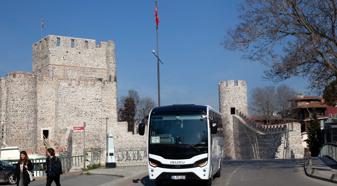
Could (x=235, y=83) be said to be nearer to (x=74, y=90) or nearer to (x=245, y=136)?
(x=245, y=136)

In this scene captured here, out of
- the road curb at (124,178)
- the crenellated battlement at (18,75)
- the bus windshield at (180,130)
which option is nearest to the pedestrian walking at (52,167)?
the bus windshield at (180,130)

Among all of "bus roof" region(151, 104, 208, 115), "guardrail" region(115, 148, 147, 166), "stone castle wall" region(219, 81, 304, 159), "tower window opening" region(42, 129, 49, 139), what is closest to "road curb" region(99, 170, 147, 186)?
"bus roof" region(151, 104, 208, 115)

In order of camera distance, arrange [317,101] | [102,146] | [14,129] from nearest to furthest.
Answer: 1. [14,129]
2. [102,146]
3. [317,101]

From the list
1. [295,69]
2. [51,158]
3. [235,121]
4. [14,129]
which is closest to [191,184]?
[51,158]

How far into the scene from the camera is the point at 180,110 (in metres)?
16.5

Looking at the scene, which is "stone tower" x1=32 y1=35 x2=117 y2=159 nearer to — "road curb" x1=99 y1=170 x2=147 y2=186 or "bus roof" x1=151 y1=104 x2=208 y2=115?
"road curb" x1=99 y1=170 x2=147 y2=186

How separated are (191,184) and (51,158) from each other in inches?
218

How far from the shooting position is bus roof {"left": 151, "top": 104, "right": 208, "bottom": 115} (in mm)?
16406

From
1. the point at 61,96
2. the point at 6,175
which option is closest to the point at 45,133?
the point at 61,96

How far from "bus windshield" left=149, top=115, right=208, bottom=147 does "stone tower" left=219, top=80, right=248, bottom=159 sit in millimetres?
45404

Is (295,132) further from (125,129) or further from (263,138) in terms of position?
(125,129)

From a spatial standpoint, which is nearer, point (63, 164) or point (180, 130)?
point (180, 130)

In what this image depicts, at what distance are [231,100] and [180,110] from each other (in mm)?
46256

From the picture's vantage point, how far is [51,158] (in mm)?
13992
